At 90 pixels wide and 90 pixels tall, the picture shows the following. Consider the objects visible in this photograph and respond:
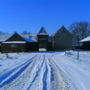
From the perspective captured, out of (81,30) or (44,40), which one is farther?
(81,30)

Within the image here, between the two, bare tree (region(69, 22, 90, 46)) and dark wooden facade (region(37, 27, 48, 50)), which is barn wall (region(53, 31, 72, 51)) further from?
bare tree (region(69, 22, 90, 46))

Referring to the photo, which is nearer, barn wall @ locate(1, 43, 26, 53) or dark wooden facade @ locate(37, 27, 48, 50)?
barn wall @ locate(1, 43, 26, 53)

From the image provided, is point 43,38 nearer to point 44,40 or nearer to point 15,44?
point 44,40

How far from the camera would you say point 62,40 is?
54.4 m

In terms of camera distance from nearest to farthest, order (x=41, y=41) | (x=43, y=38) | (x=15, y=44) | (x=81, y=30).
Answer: (x=15, y=44) < (x=43, y=38) < (x=41, y=41) < (x=81, y=30)

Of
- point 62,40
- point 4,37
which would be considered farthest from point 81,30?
point 4,37

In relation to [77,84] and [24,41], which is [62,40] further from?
[77,84]

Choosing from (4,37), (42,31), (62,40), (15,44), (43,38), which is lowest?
(15,44)

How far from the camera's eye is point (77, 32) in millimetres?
76375

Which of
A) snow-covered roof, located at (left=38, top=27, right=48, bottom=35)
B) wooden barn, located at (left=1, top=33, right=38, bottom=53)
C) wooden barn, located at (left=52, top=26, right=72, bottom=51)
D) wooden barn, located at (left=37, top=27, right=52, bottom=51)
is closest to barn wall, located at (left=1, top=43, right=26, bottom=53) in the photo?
wooden barn, located at (left=1, top=33, right=38, bottom=53)

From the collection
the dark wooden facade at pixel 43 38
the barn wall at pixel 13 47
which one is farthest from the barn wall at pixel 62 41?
the barn wall at pixel 13 47

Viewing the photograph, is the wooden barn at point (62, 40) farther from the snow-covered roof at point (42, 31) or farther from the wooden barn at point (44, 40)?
the snow-covered roof at point (42, 31)

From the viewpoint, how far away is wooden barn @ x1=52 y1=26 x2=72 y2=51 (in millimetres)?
54375

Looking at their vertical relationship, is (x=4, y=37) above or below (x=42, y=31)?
below
